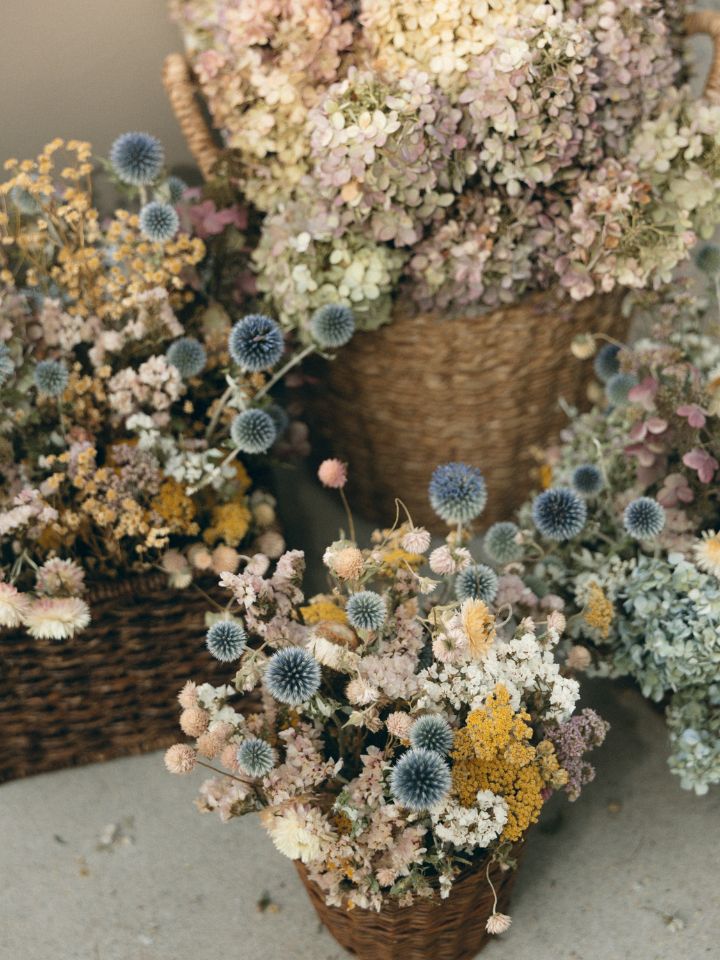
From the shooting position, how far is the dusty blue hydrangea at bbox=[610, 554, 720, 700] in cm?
121

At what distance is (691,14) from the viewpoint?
1506mm

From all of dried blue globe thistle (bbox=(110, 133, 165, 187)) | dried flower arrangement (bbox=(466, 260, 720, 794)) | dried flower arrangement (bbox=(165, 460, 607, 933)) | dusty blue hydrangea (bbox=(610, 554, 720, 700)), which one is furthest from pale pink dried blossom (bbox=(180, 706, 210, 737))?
dried blue globe thistle (bbox=(110, 133, 165, 187))

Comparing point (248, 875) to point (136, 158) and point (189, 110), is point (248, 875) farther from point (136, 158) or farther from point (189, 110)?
point (189, 110)

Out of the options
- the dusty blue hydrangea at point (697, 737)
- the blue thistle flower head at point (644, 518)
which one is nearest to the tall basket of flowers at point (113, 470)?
the blue thistle flower head at point (644, 518)

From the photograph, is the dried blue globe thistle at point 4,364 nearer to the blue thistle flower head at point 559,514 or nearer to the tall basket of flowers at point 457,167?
the tall basket of flowers at point 457,167

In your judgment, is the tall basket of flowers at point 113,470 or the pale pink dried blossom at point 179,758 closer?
the pale pink dried blossom at point 179,758

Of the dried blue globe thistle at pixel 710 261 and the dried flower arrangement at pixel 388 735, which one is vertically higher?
the dried blue globe thistle at pixel 710 261

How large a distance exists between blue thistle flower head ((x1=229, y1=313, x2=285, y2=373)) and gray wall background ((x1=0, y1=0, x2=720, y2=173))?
30.2 inches

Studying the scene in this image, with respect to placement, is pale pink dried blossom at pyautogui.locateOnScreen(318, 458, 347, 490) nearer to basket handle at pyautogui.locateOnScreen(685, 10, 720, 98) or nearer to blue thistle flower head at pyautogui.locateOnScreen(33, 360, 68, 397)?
blue thistle flower head at pyautogui.locateOnScreen(33, 360, 68, 397)

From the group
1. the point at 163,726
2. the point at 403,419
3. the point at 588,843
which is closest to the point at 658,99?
the point at 403,419

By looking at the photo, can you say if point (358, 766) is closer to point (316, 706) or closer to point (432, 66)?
point (316, 706)

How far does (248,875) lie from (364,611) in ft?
1.71

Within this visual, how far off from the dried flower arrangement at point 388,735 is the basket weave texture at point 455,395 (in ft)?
1.65

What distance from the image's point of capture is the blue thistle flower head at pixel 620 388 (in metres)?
1.49
